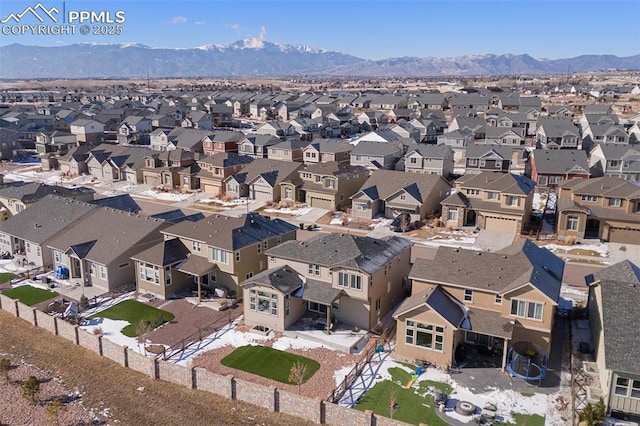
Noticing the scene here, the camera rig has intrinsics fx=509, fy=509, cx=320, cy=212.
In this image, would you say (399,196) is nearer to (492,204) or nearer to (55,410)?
(492,204)

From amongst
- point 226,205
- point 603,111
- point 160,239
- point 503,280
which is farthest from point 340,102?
point 503,280

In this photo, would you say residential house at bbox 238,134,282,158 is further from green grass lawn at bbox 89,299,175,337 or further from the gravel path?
the gravel path

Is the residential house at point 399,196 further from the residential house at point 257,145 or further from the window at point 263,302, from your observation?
the residential house at point 257,145

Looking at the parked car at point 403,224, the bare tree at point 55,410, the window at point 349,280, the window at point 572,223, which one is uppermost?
the window at point 349,280

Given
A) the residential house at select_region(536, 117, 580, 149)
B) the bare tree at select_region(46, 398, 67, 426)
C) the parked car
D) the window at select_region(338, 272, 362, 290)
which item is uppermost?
the residential house at select_region(536, 117, 580, 149)

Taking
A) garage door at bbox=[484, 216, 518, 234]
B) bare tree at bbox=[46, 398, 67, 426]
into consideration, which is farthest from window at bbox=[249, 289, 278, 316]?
garage door at bbox=[484, 216, 518, 234]

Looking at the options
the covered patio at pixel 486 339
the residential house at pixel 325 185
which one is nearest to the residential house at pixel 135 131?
the residential house at pixel 325 185
